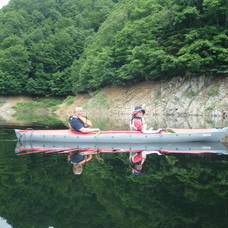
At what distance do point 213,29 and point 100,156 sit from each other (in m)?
22.7

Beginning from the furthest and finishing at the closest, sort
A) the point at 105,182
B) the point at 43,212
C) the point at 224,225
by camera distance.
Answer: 1. the point at 105,182
2. the point at 43,212
3. the point at 224,225

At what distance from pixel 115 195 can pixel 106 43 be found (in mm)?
38494

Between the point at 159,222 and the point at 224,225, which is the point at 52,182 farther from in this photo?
the point at 224,225

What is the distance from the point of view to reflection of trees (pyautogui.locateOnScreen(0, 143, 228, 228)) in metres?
3.77

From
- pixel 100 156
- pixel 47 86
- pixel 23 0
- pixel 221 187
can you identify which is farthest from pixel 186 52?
pixel 23 0

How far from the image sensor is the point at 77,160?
7.57 metres

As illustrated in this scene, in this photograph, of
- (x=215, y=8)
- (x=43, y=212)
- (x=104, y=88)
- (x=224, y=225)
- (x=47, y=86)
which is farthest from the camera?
(x=47, y=86)

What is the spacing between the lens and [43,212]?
161 inches

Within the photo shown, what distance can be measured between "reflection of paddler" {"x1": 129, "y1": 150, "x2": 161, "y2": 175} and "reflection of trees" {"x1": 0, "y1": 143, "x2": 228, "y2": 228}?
0.55ft

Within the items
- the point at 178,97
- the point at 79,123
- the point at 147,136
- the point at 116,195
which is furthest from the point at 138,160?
the point at 178,97

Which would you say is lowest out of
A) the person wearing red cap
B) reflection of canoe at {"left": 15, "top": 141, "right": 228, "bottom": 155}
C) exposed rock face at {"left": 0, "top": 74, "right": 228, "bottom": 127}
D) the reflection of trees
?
exposed rock face at {"left": 0, "top": 74, "right": 228, "bottom": 127}

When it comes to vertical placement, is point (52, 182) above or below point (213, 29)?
below

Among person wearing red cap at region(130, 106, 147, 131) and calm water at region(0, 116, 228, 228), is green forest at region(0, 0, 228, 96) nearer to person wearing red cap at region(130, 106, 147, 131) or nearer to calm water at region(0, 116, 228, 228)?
person wearing red cap at region(130, 106, 147, 131)

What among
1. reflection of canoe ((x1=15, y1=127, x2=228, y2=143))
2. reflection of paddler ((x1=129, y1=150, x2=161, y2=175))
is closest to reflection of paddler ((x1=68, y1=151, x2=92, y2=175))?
reflection of paddler ((x1=129, y1=150, x2=161, y2=175))
